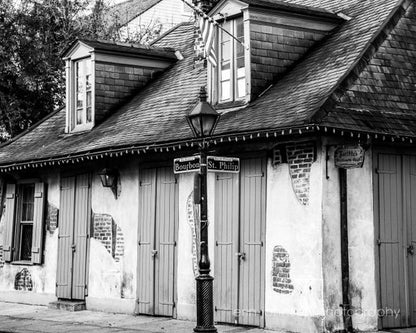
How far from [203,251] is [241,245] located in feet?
9.70

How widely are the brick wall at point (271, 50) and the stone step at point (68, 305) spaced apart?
18.7ft

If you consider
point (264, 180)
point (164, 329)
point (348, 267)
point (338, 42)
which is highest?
point (338, 42)

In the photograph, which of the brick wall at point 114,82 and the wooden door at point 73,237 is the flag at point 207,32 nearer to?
the wooden door at point 73,237

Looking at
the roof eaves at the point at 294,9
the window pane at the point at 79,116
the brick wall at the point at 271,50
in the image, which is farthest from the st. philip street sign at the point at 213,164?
the window pane at the point at 79,116

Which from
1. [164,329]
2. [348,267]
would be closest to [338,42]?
[348,267]

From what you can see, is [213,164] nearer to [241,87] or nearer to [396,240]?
[396,240]

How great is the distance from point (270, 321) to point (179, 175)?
3390 millimetres

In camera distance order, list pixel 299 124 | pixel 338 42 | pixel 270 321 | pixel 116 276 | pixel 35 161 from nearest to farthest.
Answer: pixel 299 124, pixel 270 321, pixel 338 42, pixel 116 276, pixel 35 161

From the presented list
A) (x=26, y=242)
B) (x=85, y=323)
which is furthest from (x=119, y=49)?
(x=85, y=323)

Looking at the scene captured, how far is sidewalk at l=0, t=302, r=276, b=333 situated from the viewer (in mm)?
13523

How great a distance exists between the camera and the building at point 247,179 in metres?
12.2

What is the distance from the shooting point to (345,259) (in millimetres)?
12125

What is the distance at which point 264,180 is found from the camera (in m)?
13.1

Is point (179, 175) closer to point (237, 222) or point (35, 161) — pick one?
point (237, 222)
